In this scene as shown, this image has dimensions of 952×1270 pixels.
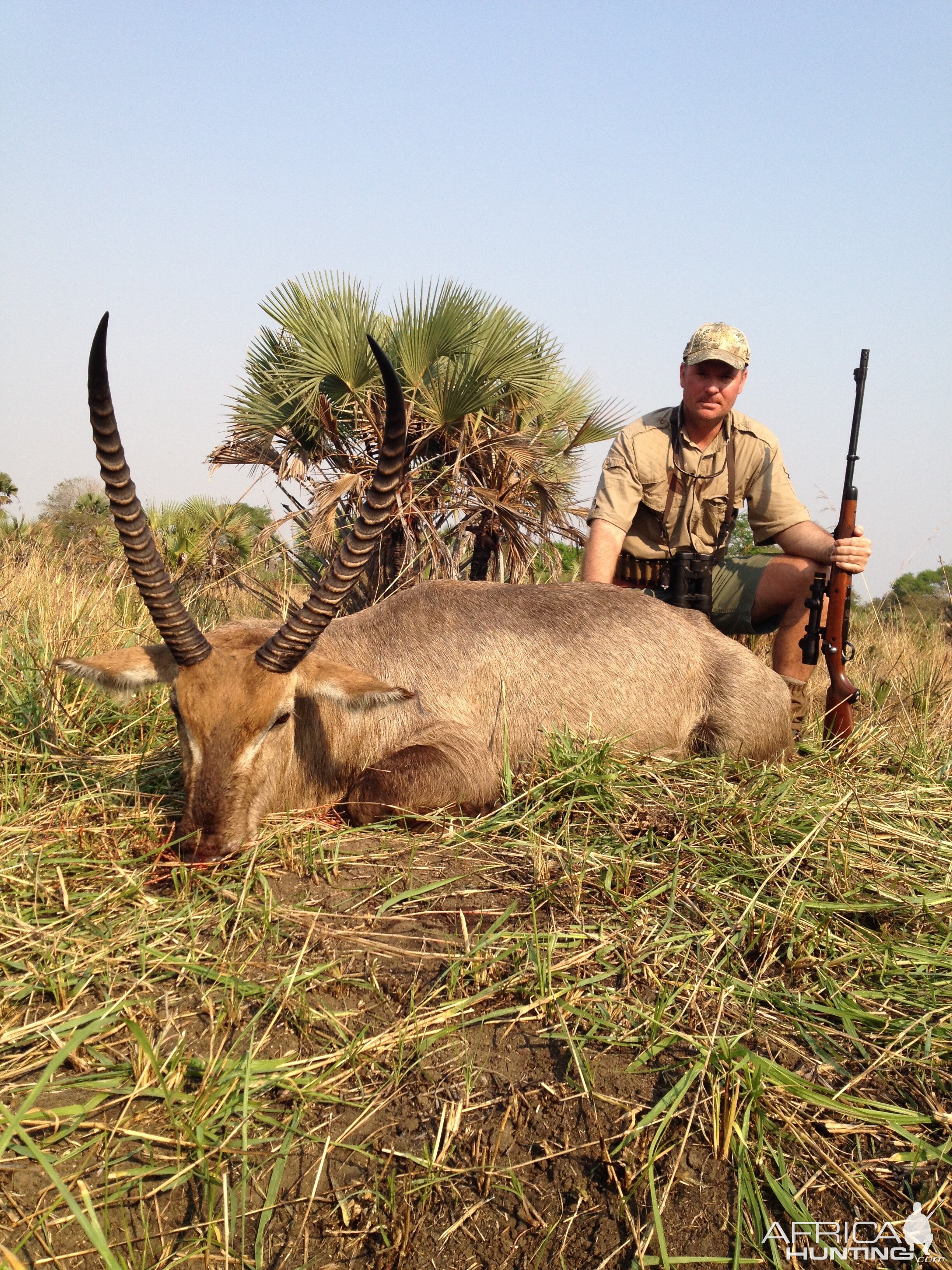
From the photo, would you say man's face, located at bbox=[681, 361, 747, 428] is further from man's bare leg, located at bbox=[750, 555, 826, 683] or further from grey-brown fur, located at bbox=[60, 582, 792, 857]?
grey-brown fur, located at bbox=[60, 582, 792, 857]

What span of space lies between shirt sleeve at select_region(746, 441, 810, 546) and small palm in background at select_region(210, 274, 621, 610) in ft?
9.95

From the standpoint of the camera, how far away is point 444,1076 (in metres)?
2.57

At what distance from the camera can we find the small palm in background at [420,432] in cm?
989

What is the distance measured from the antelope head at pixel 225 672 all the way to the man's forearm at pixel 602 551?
3190 mm

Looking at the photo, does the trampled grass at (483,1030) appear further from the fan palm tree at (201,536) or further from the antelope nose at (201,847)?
the fan palm tree at (201,536)

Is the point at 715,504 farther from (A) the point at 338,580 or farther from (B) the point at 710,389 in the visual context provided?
(A) the point at 338,580

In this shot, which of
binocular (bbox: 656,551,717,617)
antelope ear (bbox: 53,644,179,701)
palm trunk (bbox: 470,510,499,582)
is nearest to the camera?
antelope ear (bbox: 53,644,179,701)

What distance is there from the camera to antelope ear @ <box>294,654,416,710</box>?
443 centimetres

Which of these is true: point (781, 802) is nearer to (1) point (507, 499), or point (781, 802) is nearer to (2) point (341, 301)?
(1) point (507, 499)

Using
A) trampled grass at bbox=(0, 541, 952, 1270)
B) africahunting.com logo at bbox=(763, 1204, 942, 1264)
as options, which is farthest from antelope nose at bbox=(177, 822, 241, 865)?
africahunting.com logo at bbox=(763, 1204, 942, 1264)

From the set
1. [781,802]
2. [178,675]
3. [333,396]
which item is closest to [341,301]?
[333,396]

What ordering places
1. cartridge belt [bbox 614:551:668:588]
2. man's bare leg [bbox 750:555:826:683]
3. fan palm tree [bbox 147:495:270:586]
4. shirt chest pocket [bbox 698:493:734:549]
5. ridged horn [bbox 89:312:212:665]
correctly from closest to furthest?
1. ridged horn [bbox 89:312:212:665]
2. man's bare leg [bbox 750:555:826:683]
3. shirt chest pocket [bbox 698:493:734:549]
4. cartridge belt [bbox 614:551:668:588]
5. fan palm tree [bbox 147:495:270:586]

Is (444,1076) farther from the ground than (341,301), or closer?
closer

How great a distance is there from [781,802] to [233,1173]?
301cm
